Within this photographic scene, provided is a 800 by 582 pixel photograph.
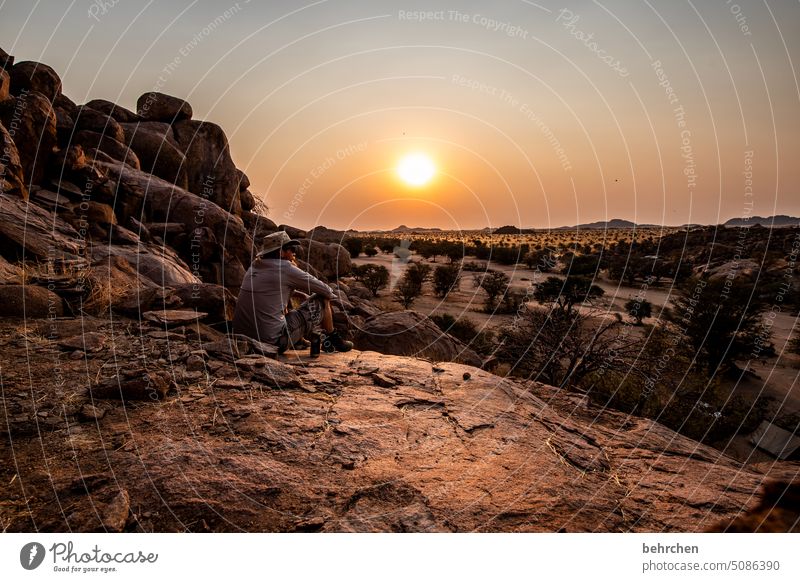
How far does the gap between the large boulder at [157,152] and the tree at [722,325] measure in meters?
20.5

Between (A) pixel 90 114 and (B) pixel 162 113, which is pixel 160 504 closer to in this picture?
(A) pixel 90 114

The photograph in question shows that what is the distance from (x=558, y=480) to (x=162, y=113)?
22880 mm

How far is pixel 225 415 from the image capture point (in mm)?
3590

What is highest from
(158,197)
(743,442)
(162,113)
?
(162,113)

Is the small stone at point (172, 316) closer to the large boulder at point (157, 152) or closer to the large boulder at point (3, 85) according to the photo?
the large boulder at point (3, 85)

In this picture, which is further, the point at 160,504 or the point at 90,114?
the point at 90,114

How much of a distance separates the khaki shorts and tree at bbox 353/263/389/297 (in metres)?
15.1

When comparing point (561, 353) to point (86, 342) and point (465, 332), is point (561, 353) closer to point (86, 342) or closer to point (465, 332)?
point (465, 332)

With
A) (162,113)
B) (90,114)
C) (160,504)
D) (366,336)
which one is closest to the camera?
(160,504)

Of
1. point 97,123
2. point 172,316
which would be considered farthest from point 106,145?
point 172,316

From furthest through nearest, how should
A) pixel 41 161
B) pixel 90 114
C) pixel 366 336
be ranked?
pixel 90 114 → pixel 41 161 → pixel 366 336

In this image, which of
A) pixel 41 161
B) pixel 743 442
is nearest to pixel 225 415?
pixel 743 442

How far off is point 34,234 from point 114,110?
14206 millimetres

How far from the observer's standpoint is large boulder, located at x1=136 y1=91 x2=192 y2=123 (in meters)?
19.0
